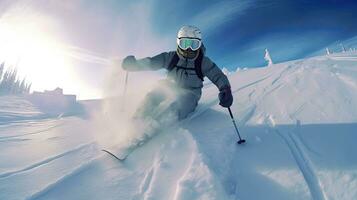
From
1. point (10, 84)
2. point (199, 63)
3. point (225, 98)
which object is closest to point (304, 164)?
point (225, 98)

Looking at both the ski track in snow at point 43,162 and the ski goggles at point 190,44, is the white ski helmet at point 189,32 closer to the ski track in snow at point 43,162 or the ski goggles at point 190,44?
the ski goggles at point 190,44

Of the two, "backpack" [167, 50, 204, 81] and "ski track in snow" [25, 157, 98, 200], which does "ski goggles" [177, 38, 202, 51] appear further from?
"ski track in snow" [25, 157, 98, 200]

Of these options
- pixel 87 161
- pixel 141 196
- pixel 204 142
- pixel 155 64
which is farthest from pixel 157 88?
pixel 141 196

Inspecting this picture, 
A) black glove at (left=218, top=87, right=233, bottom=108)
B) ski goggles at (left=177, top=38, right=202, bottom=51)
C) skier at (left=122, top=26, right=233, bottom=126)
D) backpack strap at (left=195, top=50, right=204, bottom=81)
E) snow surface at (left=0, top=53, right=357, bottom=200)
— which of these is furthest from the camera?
backpack strap at (left=195, top=50, right=204, bottom=81)

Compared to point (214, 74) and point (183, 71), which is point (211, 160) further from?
point (183, 71)

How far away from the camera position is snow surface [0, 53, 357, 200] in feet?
8.28

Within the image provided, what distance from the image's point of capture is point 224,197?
2.40m

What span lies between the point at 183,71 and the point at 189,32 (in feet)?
2.53

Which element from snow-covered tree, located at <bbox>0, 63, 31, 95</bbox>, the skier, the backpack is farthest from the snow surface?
snow-covered tree, located at <bbox>0, 63, 31, 95</bbox>

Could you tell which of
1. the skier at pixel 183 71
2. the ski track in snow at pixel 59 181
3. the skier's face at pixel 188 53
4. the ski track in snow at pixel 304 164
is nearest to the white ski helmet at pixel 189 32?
the skier at pixel 183 71

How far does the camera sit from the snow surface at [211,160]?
252 cm

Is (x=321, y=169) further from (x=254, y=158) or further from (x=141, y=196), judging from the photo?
(x=141, y=196)

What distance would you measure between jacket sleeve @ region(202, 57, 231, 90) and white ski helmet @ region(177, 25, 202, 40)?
0.49 m

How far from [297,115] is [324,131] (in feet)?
3.20
